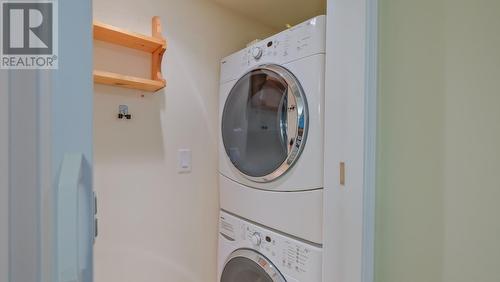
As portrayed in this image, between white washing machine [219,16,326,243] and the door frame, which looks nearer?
the door frame

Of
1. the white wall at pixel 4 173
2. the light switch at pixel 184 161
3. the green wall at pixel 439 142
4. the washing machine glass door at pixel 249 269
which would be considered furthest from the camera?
the light switch at pixel 184 161

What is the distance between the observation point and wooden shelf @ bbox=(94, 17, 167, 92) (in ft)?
3.67

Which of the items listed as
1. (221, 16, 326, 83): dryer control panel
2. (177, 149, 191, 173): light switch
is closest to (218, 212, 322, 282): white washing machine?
(177, 149, 191, 173): light switch

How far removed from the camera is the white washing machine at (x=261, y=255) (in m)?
1.04

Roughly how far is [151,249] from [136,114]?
712mm

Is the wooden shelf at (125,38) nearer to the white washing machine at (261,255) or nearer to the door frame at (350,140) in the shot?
the door frame at (350,140)

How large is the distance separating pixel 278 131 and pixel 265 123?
11cm

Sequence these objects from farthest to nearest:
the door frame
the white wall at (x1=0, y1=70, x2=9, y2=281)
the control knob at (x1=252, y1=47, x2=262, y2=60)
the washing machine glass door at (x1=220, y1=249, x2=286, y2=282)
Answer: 1. the control knob at (x1=252, y1=47, x2=262, y2=60)
2. the washing machine glass door at (x1=220, y1=249, x2=286, y2=282)
3. the door frame
4. the white wall at (x1=0, y1=70, x2=9, y2=281)

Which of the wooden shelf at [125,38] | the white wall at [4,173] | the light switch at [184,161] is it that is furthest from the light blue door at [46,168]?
the light switch at [184,161]

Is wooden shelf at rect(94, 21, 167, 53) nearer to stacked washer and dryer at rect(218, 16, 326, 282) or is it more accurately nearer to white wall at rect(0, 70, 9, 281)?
stacked washer and dryer at rect(218, 16, 326, 282)

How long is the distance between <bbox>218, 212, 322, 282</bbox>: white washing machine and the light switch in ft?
1.13

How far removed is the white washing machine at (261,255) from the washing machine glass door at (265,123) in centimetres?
28

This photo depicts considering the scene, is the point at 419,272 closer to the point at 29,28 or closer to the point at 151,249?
the point at 29,28

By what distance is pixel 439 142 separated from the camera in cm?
77
